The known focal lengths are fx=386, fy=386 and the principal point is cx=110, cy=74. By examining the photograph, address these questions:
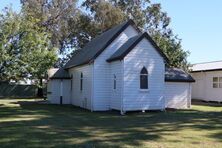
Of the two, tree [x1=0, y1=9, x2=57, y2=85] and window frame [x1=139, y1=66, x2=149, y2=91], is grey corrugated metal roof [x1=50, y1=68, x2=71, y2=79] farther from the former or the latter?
window frame [x1=139, y1=66, x2=149, y2=91]

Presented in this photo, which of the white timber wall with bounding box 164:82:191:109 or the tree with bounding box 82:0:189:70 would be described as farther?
the tree with bounding box 82:0:189:70

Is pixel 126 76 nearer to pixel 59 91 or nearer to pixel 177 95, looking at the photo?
pixel 177 95

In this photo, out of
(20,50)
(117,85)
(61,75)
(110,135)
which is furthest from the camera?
(61,75)

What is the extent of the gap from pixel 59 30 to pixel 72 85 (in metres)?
18.6

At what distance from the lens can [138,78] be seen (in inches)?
985

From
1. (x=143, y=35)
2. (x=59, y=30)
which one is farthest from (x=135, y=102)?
(x=59, y=30)

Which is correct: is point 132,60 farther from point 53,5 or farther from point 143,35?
point 53,5

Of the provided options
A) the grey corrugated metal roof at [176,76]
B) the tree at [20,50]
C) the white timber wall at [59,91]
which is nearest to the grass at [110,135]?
the grey corrugated metal roof at [176,76]

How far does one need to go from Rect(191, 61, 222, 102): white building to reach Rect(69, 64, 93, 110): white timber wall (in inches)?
608

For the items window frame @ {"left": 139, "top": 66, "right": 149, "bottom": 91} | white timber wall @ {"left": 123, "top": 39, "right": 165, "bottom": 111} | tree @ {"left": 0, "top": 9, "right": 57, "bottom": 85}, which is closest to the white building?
white timber wall @ {"left": 123, "top": 39, "right": 165, "bottom": 111}

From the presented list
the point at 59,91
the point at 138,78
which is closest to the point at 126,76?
the point at 138,78

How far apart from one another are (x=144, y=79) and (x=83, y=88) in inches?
220

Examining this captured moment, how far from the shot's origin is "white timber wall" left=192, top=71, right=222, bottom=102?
130 ft

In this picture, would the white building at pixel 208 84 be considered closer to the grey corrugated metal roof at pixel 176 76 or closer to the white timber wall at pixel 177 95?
the grey corrugated metal roof at pixel 176 76
